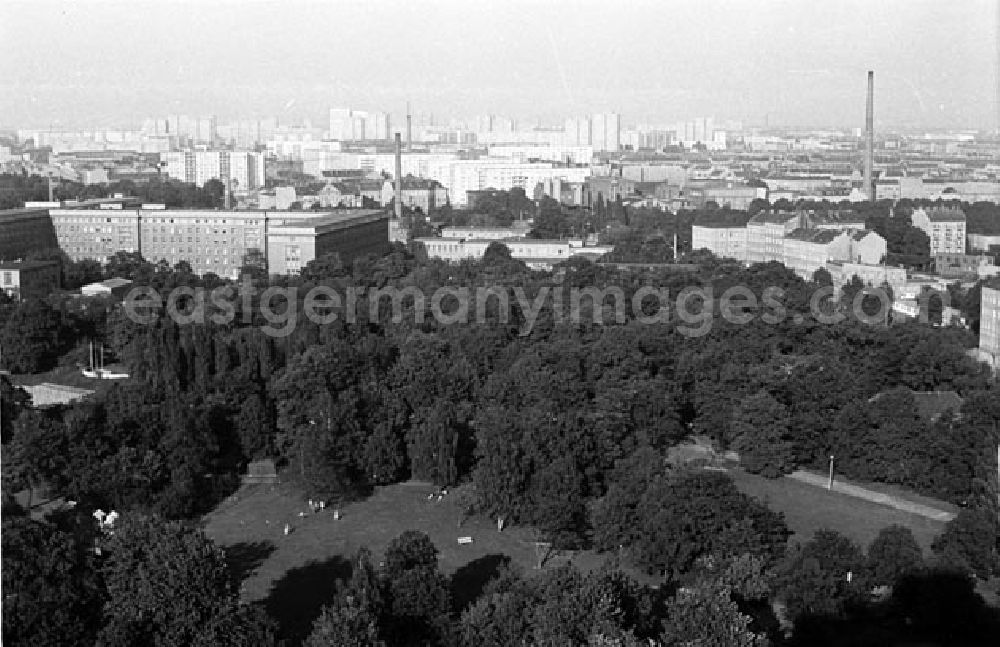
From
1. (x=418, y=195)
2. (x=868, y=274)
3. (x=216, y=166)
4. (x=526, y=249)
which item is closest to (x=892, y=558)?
(x=868, y=274)

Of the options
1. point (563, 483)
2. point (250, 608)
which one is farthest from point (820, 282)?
point (250, 608)

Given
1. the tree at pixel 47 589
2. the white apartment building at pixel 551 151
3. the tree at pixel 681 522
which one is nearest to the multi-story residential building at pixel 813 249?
the tree at pixel 681 522

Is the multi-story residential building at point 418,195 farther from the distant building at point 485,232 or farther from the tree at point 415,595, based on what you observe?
the tree at point 415,595

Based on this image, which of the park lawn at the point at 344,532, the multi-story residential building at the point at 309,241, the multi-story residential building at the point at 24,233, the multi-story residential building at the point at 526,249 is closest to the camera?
the park lawn at the point at 344,532

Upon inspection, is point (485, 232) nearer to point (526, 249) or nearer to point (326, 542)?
point (526, 249)

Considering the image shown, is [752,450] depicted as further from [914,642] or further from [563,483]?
[914,642]

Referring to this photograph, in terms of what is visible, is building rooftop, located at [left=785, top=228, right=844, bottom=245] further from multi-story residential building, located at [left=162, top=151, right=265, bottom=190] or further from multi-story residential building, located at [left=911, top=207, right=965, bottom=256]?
multi-story residential building, located at [left=162, top=151, right=265, bottom=190]
